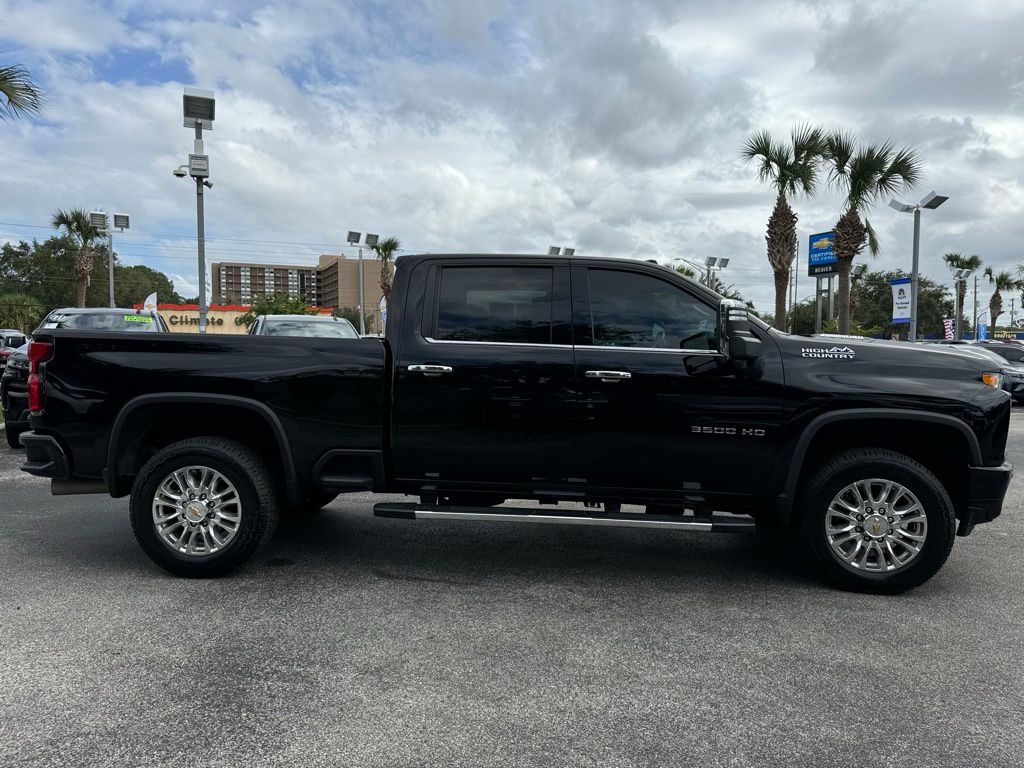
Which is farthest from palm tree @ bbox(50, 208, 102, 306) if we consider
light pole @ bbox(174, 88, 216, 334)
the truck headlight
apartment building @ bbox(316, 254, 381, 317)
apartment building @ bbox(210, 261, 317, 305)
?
apartment building @ bbox(210, 261, 317, 305)

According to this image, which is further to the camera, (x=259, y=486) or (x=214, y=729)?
(x=259, y=486)

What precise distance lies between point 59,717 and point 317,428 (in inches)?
82.4

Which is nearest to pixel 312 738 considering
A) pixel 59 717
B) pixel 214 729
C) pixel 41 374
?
pixel 214 729

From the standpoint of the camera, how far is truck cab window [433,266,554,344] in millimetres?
4777

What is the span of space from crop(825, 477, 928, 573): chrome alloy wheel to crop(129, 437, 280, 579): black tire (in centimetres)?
350

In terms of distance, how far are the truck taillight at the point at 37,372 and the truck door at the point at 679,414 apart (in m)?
3.36

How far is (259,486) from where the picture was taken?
4711 mm

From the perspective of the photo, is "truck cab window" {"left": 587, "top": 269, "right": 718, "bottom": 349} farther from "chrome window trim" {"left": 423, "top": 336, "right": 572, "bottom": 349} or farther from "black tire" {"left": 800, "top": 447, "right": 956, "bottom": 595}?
"black tire" {"left": 800, "top": 447, "right": 956, "bottom": 595}

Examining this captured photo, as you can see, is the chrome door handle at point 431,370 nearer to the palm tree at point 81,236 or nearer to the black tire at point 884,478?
the black tire at point 884,478

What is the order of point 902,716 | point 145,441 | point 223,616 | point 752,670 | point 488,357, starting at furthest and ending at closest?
point 145,441 → point 488,357 → point 223,616 → point 752,670 → point 902,716

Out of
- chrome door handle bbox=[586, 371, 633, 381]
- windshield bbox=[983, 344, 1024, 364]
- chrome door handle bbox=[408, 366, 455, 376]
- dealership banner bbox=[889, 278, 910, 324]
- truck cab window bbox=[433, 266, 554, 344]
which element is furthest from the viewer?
dealership banner bbox=[889, 278, 910, 324]

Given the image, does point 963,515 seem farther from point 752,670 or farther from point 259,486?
point 259,486

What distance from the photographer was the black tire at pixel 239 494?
4.70m

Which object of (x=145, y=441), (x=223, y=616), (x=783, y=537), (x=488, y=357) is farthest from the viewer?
(x=783, y=537)
